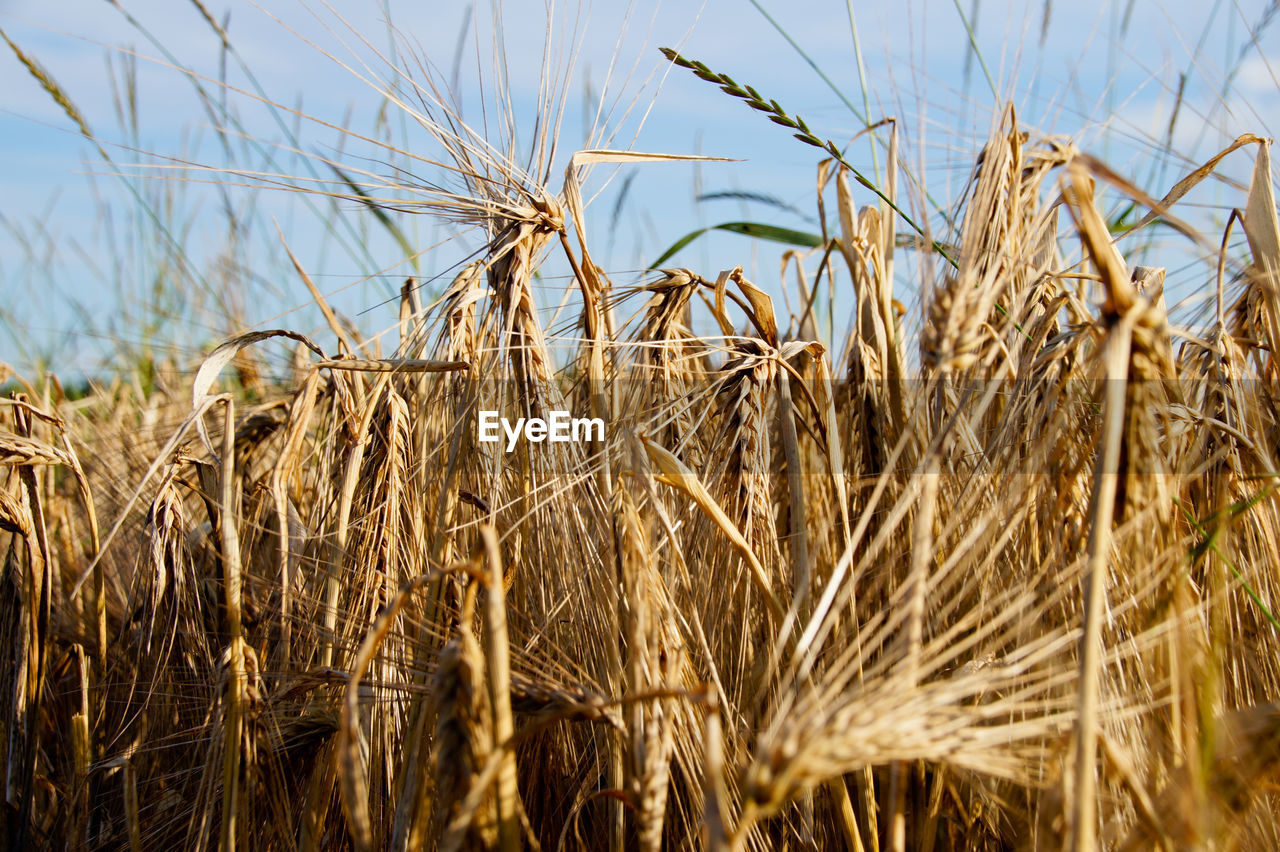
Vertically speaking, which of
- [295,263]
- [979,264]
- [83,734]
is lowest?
[83,734]

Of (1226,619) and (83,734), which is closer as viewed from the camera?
(1226,619)

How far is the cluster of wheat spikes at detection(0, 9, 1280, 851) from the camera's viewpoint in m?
0.56

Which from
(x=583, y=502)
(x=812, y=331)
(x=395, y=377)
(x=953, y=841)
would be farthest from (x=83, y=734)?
(x=812, y=331)

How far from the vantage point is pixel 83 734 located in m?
0.98

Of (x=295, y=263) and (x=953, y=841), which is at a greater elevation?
(x=295, y=263)

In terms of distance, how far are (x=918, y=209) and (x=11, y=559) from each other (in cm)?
114

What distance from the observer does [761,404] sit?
0.83 m

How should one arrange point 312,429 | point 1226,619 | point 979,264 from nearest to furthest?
1. point 979,264
2. point 1226,619
3. point 312,429

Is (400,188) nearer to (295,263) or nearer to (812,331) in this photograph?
(295,263)

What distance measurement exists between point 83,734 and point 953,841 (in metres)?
0.97

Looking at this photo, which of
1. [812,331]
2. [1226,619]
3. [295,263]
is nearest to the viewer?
[1226,619]

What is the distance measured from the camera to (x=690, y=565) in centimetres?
89

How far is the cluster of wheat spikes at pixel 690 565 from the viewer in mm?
560

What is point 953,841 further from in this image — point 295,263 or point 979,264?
point 295,263
